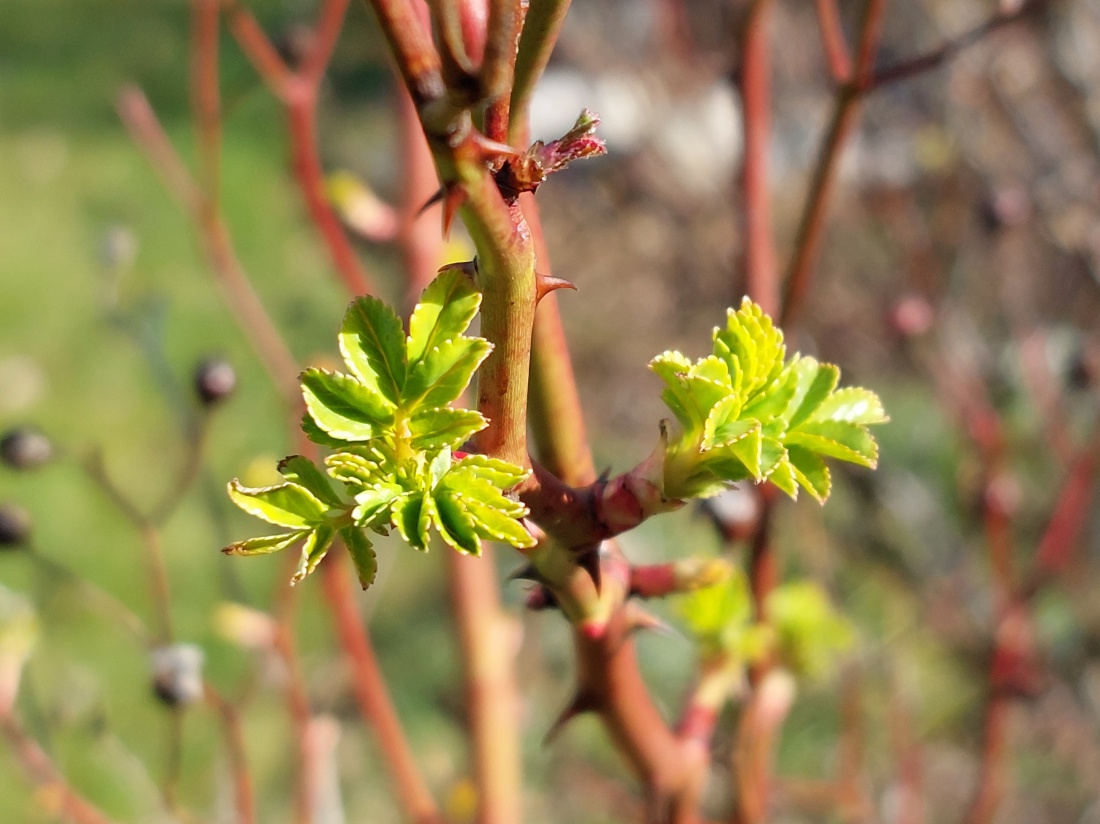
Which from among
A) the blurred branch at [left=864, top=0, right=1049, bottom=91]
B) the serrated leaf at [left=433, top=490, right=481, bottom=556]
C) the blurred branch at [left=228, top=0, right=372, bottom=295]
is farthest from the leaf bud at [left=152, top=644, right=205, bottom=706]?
the blurred branch at [left=864, top=0, right=1049, bottom=91]

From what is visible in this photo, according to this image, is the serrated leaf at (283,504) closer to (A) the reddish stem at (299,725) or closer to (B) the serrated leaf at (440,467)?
(B) the serrated leaf at (440,467)

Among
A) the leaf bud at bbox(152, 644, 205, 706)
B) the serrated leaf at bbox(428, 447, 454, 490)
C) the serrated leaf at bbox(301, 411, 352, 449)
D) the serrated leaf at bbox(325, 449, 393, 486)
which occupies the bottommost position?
the serrated leaf at bbox(428, 447, 454, 490)

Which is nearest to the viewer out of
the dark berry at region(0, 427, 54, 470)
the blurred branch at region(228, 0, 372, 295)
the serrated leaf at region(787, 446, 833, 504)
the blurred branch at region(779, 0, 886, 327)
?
the serrated leaf at region(787, 446, 833, 504)

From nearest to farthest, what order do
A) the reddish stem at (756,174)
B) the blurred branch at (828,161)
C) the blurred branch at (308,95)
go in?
the blurred branch at (828,161) → the reddish stem at (756,174) → the blurred branch at (308,95)

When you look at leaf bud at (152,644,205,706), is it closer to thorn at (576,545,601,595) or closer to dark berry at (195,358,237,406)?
dark berry at (195,358,237,406)

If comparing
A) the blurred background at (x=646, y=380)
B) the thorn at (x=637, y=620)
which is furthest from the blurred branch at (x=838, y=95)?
the thorn at (x=637, y=620)

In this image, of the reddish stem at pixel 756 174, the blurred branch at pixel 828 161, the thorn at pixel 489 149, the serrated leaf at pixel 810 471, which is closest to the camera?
the thorn at pixel 489 149

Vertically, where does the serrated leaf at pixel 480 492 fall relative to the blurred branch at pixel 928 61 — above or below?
below
